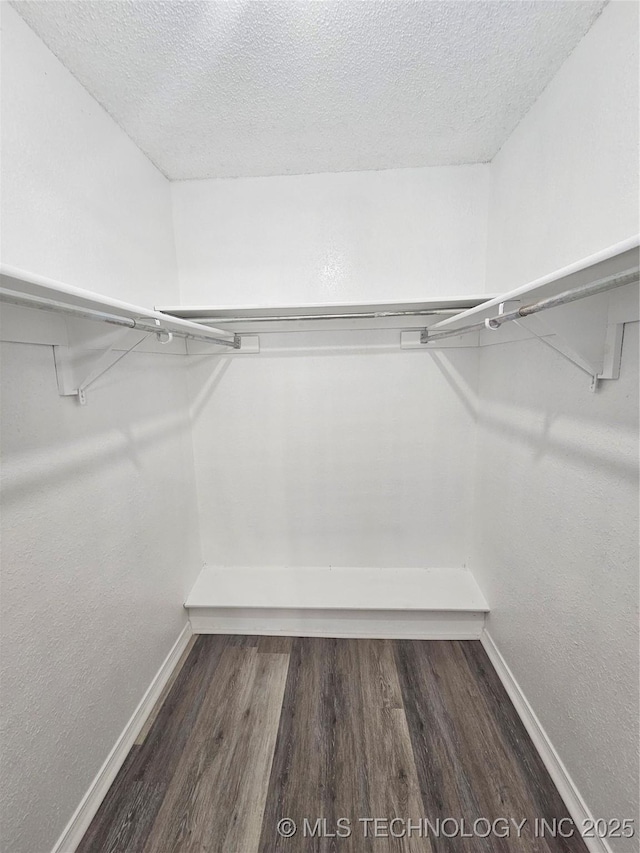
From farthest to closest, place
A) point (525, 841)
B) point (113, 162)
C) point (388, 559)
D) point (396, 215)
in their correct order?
point (388, 559), point (396, 215), point (113, 162), point (525, 841)

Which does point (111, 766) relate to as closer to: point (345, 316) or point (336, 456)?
point (336, 456)

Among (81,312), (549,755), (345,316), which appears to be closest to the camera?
(81,312)

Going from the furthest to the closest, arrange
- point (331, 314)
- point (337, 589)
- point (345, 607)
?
point (337, 589) → point (345, 607) → point (331, 314)

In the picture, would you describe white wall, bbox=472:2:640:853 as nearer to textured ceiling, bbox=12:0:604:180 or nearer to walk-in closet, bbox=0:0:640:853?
walk-in closet, bbox=0:0:640:853

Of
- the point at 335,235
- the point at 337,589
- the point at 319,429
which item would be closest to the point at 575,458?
the point at 319,429

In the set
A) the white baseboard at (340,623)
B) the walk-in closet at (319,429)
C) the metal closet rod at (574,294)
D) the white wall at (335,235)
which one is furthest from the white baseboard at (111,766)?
the metal closet rod at (574,294)

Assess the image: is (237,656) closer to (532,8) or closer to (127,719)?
(127,719)

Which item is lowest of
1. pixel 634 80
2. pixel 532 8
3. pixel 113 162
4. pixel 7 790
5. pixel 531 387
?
pixel 7 790

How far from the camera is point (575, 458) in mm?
1097

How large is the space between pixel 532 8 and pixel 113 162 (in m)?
1.44

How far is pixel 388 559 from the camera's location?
6.73ft

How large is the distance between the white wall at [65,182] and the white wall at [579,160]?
1.60m

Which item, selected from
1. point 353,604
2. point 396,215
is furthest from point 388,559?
point 396,215

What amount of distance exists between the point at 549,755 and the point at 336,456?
145cm
